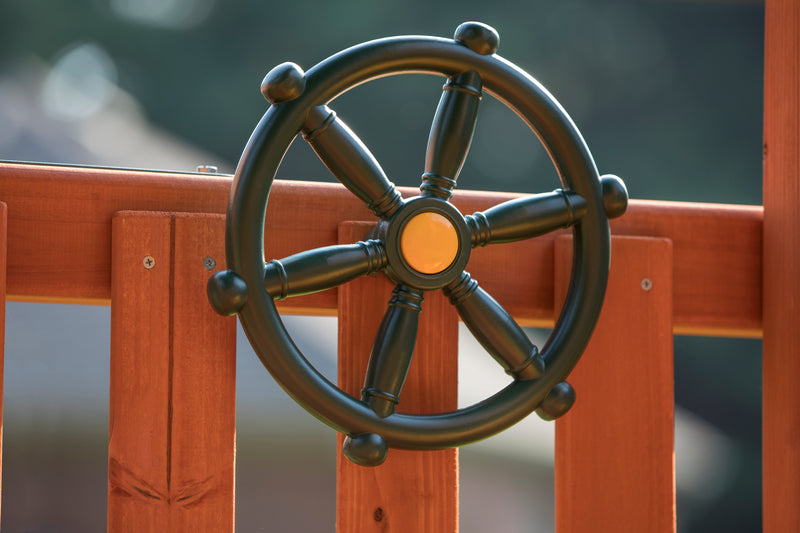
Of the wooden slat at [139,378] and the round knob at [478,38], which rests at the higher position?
the round knob at [478,38]

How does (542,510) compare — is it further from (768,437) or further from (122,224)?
(122,224)

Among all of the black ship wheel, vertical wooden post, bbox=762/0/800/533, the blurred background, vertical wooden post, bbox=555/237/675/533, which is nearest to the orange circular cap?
the black ship wheel

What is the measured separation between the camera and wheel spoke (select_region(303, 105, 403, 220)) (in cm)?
75

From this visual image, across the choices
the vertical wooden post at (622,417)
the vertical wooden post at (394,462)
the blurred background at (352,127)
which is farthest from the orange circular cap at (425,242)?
the blurred background at (352,127)

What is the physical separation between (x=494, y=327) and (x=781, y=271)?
403 millimetres

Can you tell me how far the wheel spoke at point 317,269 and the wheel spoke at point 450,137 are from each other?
95mm

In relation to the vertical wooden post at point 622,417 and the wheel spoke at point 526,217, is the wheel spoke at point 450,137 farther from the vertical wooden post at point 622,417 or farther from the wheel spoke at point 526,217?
the vertical wooden post at point 622,417

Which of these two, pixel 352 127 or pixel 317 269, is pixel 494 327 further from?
pixel 352 127

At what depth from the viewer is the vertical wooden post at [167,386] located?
0.81 meters

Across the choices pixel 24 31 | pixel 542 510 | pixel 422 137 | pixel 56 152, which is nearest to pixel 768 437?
pixel 542 510

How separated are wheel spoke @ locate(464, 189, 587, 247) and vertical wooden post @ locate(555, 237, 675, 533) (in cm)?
10

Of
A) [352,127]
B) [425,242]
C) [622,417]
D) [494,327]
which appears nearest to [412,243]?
[425,242]

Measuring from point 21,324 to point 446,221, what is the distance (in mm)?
1214

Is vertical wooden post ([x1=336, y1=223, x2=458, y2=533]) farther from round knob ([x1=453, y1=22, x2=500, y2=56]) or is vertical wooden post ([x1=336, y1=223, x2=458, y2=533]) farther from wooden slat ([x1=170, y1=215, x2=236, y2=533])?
round knob ([x1=453, y1=22, x2=500, y2=56])
